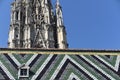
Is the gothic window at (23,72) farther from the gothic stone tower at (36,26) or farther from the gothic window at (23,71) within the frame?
the gothic stone tower at (36,26)

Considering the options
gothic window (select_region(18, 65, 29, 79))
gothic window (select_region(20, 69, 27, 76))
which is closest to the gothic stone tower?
gothic window (select_region(18, 65, 29, 79))

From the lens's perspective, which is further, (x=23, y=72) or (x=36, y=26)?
(x=36, y=26)

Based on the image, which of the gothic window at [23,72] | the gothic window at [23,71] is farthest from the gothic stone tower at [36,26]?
the gothic window at [23,72]

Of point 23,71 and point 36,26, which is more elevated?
point 36,26

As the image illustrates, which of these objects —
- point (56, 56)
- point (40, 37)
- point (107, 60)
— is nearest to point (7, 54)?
point (56, 56)

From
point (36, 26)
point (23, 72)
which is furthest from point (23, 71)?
point (36, 26)

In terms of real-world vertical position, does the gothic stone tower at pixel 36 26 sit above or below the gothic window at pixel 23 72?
above

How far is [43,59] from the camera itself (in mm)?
22500

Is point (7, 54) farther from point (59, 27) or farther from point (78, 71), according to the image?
point (59, 27)

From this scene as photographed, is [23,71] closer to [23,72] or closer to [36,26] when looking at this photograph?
[23,72]

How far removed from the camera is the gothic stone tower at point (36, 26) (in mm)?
60594

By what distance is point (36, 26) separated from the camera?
212 ft

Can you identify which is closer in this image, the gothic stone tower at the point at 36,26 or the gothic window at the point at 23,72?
the gothic window at the point at 23,72

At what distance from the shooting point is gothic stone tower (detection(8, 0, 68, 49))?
6059 centimetres
